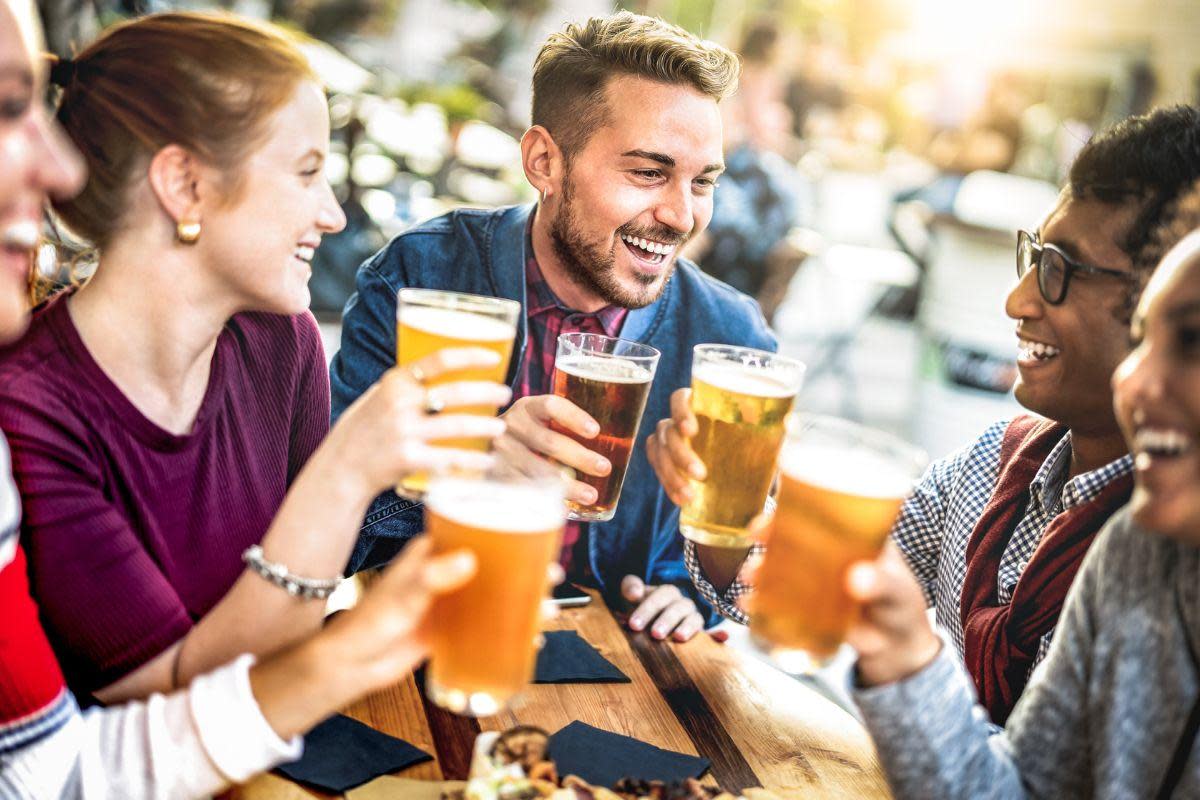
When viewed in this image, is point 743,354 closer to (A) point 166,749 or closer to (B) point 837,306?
(A) point 166,749

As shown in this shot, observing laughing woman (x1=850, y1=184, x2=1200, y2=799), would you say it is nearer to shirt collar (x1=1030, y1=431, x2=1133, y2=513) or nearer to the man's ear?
shirt collar (x1=1030, y1=431, x2=1133, y2=513)

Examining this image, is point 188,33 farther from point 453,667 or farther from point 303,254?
point 453,667

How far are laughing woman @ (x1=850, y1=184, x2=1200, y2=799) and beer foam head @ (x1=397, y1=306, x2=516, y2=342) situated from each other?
571mm

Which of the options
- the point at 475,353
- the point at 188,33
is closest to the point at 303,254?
the point at 188,33

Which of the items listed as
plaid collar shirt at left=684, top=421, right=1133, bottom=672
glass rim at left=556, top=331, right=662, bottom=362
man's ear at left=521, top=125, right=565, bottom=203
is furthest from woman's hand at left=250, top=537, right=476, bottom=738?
man's ear at left=521, top=125, right=565, bottom=203

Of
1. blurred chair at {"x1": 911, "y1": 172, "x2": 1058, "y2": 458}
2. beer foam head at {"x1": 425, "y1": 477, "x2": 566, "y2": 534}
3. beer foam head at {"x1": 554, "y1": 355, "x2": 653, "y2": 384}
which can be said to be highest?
beer foam head at {"x1": 425, "y1": 477, "x2": 566, "y2": 534}

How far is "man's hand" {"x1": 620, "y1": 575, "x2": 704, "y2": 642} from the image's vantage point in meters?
1.92

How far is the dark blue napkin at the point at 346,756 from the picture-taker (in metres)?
1.33

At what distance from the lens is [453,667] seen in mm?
1077

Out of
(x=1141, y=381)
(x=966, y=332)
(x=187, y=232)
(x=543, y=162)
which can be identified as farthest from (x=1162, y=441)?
(x=966, y=332)

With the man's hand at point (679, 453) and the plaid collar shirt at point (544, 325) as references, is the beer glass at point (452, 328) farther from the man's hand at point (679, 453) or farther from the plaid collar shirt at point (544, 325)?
the plaid collar shirt at point (544, 325)

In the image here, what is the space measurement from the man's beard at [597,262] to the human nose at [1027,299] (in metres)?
0.86

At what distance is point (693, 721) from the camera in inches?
63.8

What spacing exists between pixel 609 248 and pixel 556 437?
2.95 feet
